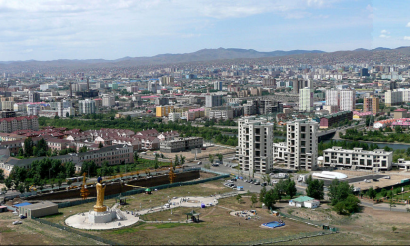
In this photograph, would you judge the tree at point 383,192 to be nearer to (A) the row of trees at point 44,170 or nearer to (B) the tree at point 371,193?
(B) the tree at point 371,193

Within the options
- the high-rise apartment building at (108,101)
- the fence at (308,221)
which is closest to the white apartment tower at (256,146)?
the fence at (308,221)

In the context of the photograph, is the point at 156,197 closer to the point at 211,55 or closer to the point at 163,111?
the point at 163,111

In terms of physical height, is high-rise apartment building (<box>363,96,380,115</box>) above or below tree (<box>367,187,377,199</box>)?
above

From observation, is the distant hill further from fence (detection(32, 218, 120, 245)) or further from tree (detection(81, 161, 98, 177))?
fence (detection(32, 218, 120, 245))

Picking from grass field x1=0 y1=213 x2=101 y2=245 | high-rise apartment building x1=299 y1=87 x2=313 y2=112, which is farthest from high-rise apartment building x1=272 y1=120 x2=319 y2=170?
high-rise apartment building x1=299 y1=87 x2=313 y2=112

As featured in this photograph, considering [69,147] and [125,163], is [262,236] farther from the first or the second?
[69,147]
